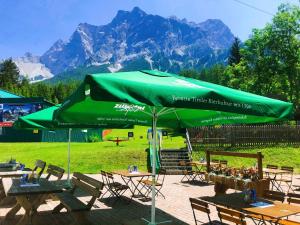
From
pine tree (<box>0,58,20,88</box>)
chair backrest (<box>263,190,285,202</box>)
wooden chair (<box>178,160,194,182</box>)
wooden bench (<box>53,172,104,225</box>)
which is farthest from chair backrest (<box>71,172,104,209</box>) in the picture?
pine tree (<box>0,58,20,88</box>)

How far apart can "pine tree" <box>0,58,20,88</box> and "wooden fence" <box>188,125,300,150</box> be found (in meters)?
82.0

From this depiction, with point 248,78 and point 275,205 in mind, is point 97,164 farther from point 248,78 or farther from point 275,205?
point 248,78

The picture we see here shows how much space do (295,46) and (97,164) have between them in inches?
1240

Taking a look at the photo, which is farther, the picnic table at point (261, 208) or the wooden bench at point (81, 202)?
the wooden bench at point (81, 202)

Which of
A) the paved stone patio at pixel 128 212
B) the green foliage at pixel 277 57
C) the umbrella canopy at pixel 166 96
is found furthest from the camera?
the green foliage at pixel 277 57

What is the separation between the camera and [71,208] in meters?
6.96

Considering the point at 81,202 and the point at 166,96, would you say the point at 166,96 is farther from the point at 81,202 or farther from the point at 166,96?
the point at 81,202

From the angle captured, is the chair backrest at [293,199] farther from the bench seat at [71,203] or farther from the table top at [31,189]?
the table top at [31,189]

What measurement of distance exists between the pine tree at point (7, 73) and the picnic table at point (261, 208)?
96.4m

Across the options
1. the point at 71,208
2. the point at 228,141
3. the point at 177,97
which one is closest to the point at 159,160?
the point at 228,141

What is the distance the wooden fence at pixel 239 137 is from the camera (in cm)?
2398

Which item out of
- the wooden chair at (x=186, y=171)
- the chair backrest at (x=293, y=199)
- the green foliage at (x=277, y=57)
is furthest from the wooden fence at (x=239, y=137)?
the green foliage at (x=277, y=57)

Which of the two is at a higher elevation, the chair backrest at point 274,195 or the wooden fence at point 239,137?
the wooden fence at point 239,137

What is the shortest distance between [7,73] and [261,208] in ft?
333
